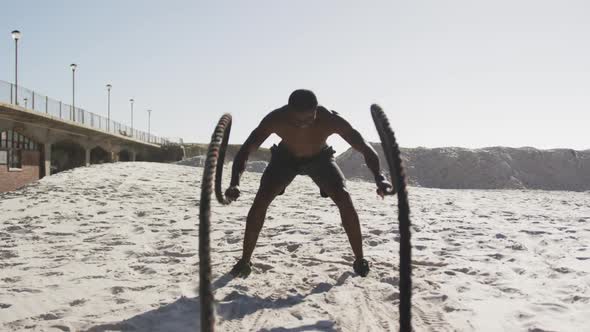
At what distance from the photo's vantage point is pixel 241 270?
3824 millimetres

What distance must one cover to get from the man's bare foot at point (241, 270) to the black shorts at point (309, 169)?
75 cm

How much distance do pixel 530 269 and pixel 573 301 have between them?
933 millimetres

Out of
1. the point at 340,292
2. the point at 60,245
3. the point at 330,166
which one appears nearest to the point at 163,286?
the point at 340,292

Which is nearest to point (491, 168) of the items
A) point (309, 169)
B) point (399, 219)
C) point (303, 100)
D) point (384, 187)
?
point (309, 169)

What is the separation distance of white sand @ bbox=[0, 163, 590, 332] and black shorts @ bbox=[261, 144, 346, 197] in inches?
32.3

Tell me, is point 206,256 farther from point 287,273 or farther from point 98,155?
point 98,155

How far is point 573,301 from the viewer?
3217mm

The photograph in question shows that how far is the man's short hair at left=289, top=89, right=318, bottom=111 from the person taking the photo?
3.43m

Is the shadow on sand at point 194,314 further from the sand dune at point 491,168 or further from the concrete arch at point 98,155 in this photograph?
the concrete arch at point 98,155

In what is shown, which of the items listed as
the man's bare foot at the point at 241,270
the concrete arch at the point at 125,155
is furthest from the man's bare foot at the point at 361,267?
the concrete arch at the point at 125,155

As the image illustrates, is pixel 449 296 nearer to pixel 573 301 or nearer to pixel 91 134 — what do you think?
pixel 573 301

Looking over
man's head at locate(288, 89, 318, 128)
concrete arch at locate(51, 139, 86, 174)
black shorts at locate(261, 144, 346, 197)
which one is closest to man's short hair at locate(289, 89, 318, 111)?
man's head at locate(288, 89, 318, 128)

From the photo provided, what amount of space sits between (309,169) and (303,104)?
0.67 metres

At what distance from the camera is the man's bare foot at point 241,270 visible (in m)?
3.80
